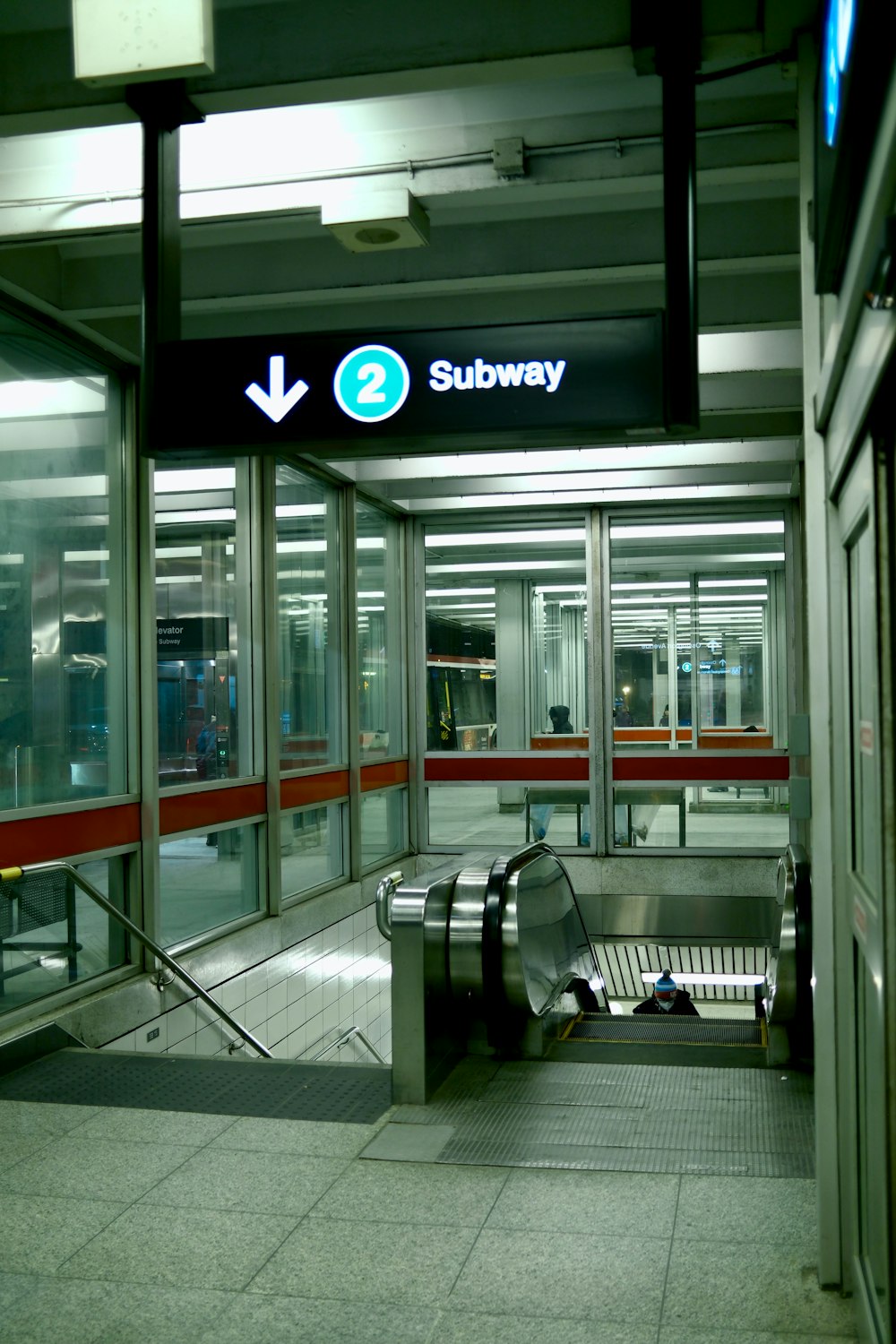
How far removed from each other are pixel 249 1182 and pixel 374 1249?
678 millimetres

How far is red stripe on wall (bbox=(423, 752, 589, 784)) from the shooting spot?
11.8m

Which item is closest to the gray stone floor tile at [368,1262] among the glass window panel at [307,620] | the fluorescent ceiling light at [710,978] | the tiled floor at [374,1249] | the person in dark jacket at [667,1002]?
the tiled floor at [374,1249]

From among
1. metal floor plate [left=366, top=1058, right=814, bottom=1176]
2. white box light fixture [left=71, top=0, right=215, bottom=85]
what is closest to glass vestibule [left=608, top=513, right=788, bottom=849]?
metal floor plate [left=366, top=1058, right=814, bottom=1176]

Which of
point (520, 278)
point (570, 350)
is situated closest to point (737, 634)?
point (520, 278)

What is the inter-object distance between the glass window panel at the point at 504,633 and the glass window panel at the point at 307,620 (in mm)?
2098

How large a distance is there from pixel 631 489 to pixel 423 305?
4485mm

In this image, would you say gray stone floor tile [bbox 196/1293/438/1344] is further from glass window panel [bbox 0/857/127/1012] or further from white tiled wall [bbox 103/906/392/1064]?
white tiled wall [bbox 103/906/392/1064]

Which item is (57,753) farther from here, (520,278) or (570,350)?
(570,350)

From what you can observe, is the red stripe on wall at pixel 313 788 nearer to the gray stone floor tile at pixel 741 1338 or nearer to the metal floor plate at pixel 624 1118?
the metal floor plate at pixel 624 1118

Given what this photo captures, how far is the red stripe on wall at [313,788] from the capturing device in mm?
8922

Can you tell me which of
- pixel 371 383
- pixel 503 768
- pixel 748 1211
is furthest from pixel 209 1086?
pixel 503 768

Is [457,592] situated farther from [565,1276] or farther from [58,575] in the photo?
[565,1276]

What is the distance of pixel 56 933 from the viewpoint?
19.3ft

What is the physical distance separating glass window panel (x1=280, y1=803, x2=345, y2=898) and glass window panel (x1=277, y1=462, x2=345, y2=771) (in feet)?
1.36
